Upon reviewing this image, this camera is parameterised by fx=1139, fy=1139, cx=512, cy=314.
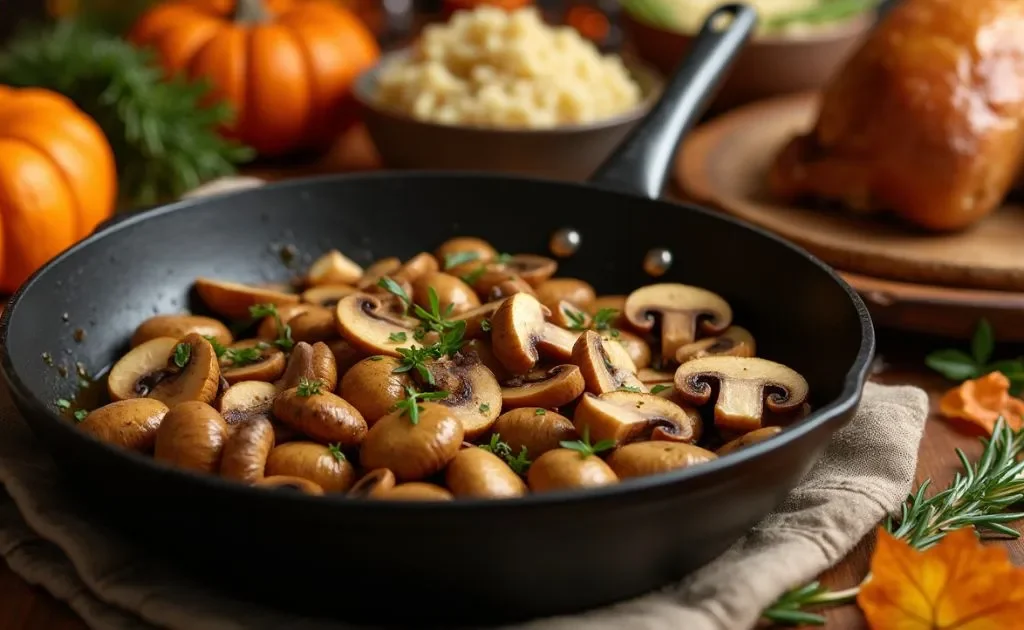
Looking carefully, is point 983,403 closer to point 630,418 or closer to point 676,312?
point 676,312

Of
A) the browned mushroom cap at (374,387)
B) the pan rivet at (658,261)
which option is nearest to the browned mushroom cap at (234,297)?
the browned mushroom cap at (374,387)

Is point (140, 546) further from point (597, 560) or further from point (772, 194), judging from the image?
point (772, 194)

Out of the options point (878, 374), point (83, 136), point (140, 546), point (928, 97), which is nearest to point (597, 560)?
point (140, 546)

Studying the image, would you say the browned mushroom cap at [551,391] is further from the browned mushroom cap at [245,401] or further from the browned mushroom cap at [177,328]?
the browned mushroom cap at [177,328]

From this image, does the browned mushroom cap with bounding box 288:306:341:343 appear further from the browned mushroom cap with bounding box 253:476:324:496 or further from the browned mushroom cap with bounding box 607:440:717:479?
the browned mushroom cap with bounding box 607:440:717:479

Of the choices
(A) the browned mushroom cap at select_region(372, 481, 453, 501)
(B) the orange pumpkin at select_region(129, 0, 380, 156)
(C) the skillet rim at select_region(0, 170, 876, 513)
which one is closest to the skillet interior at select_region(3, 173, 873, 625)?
(C) the skillet rim at select_region(0, 170, 876, 513)
